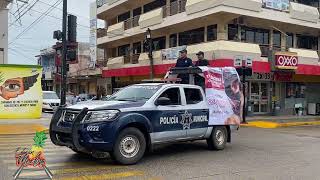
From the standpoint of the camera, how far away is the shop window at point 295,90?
3256 cm

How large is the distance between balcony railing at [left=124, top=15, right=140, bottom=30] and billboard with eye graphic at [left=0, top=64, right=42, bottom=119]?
21.6 metres

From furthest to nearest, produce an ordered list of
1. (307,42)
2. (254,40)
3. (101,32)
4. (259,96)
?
1. (101,32)
2. (307,42)
3. (259,96)
4. (254,40)

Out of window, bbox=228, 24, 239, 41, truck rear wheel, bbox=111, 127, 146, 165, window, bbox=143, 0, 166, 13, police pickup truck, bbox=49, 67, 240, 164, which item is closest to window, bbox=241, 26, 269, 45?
window, bbox=228, 24, 239, 41

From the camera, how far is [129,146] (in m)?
9.88

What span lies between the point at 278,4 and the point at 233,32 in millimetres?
3645

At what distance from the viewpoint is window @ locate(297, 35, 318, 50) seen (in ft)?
110

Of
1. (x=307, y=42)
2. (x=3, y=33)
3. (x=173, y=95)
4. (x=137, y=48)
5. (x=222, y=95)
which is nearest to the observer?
(x=173, y=95)

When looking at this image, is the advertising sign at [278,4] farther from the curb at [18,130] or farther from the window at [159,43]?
the curb at [18,130]

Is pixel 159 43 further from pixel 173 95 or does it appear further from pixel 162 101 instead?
pixel 162 101

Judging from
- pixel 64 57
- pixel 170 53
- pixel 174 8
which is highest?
pixel 174 8

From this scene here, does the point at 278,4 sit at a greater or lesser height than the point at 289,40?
greater

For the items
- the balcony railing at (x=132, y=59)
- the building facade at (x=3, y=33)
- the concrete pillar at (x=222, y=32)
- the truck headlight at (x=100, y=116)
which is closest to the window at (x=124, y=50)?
the balcony railing at (x=132, y=59)

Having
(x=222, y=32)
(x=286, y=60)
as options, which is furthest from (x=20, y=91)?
(x=286, y=60)

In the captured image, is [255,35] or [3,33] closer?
[3,33]
